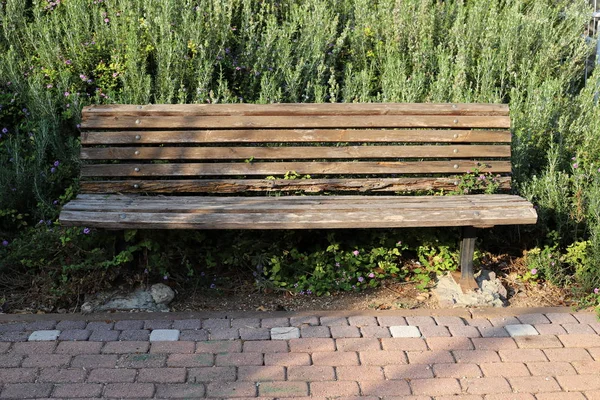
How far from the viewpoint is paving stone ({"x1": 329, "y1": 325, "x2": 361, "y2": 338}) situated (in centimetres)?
378

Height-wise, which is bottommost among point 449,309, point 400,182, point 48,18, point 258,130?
point 449,309

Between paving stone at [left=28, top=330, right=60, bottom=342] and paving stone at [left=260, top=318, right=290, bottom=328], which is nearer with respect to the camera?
paving stone at [left=28, top=330, right=60, bottom=342]

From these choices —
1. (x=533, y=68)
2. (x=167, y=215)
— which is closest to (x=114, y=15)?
(x=167, y=215)

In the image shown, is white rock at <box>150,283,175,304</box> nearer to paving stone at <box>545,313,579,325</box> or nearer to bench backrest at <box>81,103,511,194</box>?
bench backrest at <box>81,103,511,194</box>

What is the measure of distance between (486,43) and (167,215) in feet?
11.4

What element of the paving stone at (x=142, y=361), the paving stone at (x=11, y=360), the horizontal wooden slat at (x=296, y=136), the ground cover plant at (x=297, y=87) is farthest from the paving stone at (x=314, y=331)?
the paving stone at (x=11, y=360)

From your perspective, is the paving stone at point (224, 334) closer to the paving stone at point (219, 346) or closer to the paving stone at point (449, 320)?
the paving stone at point (219, 346)

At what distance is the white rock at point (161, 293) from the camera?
4113mm

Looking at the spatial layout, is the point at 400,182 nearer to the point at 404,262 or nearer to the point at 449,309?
the point at 404,262

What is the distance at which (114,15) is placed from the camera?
5922mm

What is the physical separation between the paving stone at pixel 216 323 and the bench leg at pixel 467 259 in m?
1.39

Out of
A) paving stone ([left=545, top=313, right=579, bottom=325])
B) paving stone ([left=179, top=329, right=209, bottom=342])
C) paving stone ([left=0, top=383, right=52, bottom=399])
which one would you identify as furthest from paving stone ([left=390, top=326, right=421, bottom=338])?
paving stone ([left=0, top=383, right=52, bottom=399])

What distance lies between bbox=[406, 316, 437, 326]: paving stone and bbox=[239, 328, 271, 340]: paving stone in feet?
2.52

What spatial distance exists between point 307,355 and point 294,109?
1626 millimetres
